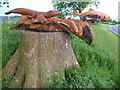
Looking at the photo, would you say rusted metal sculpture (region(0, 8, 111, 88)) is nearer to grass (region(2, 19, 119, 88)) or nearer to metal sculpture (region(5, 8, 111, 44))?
metal sculpture (region(5, 8, 111, 44))

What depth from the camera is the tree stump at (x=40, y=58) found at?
314 cm

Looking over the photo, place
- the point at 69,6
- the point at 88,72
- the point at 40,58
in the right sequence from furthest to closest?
the point at 69,6 < the point at 88,72 < the point at 40,58

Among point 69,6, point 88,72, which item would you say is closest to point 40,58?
point 88,72

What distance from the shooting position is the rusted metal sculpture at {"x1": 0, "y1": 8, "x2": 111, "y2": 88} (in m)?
3.14

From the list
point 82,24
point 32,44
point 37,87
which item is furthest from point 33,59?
point 82,24

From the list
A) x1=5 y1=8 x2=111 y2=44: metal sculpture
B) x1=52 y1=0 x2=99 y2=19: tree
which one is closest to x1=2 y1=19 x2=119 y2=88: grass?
x1=5 y1=8 x2=111 y2=44: metal sculpture

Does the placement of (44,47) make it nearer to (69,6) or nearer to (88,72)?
(88,72)

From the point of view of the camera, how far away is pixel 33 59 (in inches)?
124

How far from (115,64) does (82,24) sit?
181cm

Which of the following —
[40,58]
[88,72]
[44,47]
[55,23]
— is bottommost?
[88,72]

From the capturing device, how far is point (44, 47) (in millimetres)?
3162

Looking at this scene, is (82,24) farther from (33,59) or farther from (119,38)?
(119,38)

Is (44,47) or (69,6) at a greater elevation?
(69,6)

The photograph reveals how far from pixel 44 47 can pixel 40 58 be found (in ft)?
0.74
